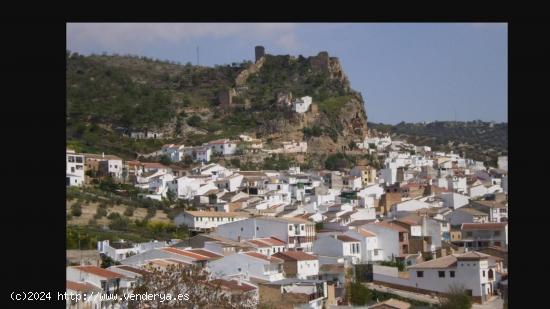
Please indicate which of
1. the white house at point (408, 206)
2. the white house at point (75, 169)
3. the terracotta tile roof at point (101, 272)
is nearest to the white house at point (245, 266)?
the terracotta tile roof at point (101, 272)

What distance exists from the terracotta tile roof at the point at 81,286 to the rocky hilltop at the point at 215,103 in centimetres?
1997

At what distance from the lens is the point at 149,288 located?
856 cm

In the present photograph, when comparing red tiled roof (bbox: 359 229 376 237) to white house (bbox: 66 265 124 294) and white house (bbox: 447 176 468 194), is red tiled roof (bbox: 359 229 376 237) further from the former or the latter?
white house (bbox: 447 176 468 194)

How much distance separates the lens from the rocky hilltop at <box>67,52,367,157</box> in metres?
35.6

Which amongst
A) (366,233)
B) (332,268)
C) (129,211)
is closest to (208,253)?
(332,268)

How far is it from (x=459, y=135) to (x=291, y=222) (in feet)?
136

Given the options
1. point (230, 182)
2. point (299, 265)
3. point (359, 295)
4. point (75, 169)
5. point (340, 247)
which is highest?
point (75, 169)

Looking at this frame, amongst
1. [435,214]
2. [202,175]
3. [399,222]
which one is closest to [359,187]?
[202,175]

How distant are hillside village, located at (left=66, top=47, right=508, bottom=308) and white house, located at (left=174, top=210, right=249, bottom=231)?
0.11 feet

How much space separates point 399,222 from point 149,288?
1015cm

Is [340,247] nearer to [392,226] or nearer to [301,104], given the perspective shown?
[392,226]

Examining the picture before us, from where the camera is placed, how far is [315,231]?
1828 cm

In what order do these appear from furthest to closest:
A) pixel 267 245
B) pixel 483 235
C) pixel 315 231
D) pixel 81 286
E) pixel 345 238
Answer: pixel 315 231 → pixel 483 235 → pixel 345 238 → pixel 267 245 → pixel 81 286
